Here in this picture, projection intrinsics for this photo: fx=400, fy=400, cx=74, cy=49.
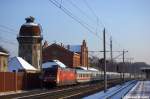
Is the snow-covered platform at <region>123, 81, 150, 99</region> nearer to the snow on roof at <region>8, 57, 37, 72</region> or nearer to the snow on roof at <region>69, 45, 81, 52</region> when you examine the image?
the snow on roof at <region>8, 57, 37, 72</region>

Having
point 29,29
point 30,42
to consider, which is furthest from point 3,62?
point 29,29

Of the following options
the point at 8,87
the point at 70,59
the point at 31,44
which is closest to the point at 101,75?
the point at 70,59

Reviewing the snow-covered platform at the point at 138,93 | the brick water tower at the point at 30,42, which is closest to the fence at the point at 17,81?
the snow-covered platform at the point at 138,93

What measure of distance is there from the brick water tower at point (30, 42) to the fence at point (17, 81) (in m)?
26.1

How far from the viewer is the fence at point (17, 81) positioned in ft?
152

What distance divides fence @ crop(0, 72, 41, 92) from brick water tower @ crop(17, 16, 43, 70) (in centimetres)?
2608

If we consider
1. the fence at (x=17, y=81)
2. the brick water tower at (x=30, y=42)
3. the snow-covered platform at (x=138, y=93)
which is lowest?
the snow-covered platform at (x=138, y=93)

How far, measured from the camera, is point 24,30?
291ft

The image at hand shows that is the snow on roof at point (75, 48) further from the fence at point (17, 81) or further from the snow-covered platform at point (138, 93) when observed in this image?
the snow-covered platform at point (138, 93)

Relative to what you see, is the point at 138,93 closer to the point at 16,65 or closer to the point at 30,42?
the point at 16,65

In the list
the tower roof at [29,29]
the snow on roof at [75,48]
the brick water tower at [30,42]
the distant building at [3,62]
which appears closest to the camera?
the distant building at [3,62]

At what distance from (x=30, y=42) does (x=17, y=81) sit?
124 feet

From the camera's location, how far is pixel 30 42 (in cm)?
8762

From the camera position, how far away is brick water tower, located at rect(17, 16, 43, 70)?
86.2 meters
